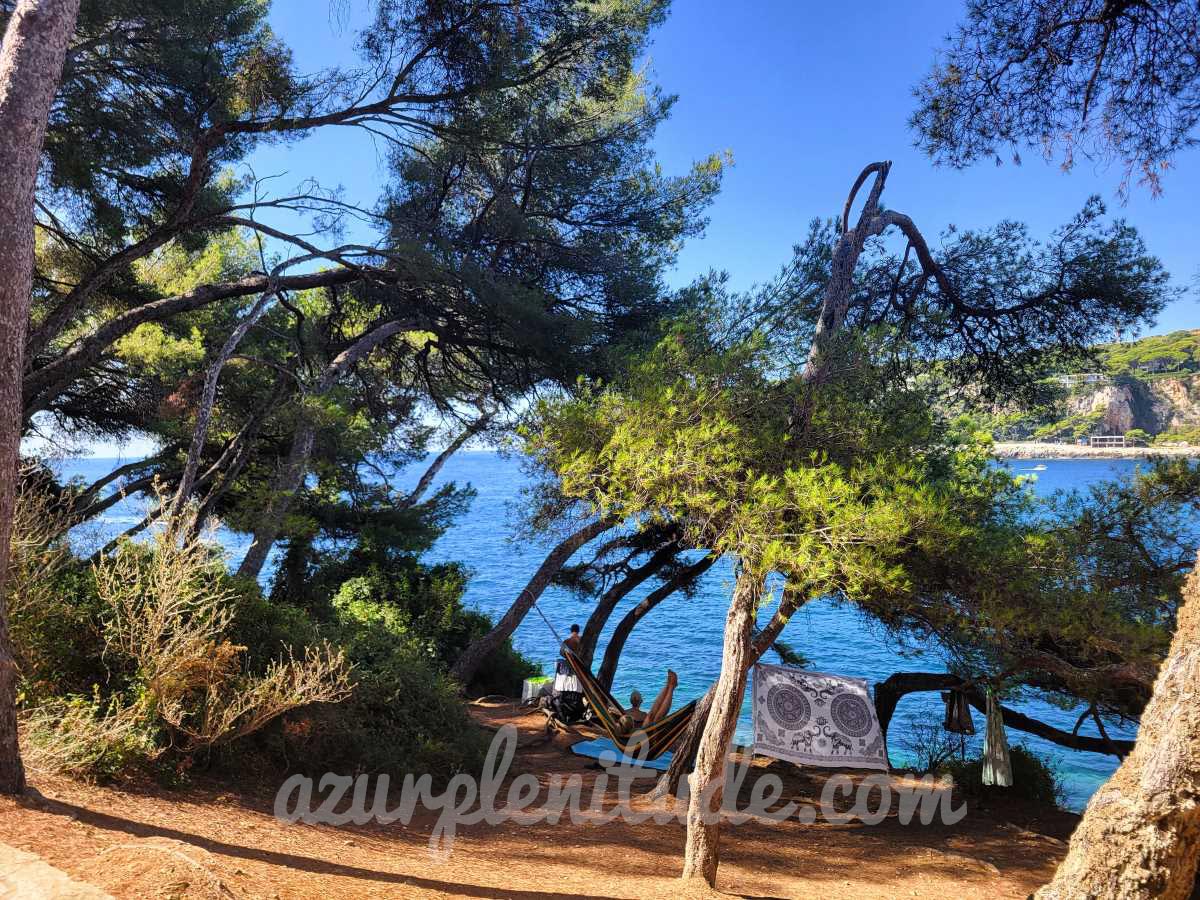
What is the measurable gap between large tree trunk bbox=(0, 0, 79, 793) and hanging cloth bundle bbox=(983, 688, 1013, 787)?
298 inches

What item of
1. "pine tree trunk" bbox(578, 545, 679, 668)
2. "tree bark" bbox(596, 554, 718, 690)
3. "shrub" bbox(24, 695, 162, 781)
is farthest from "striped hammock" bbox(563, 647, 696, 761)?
"shrub" bbox(24, 695, 162, 781)

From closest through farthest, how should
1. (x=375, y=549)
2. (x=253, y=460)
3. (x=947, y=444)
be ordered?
1. (x=947, y=444)
2. (x=253, y=460)
3. (x=375, y=549)

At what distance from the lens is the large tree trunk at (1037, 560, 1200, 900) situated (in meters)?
2.76

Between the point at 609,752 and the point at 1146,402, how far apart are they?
36.0 feet

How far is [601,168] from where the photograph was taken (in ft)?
26.8

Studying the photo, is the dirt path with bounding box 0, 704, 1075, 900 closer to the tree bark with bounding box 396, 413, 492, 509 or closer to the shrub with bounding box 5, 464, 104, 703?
the shrub with bounding box 5, 464, 104, 703

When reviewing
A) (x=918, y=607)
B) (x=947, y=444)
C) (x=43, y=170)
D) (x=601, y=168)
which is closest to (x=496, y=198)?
(x=601, y=168)

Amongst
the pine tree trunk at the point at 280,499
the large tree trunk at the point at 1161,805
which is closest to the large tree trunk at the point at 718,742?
the large tree trunk at the point at 1161,805

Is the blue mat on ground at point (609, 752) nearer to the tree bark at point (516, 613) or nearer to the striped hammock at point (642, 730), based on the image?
the striped hammock at point (642, 730)

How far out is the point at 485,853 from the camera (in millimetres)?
4727

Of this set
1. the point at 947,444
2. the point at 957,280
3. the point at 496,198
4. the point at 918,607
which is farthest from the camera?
the point at 496,198

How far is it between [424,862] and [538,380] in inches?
201

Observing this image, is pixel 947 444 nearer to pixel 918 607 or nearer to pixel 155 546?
pixel 918 607

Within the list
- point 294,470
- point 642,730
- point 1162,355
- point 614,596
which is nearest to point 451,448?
point 614,596
